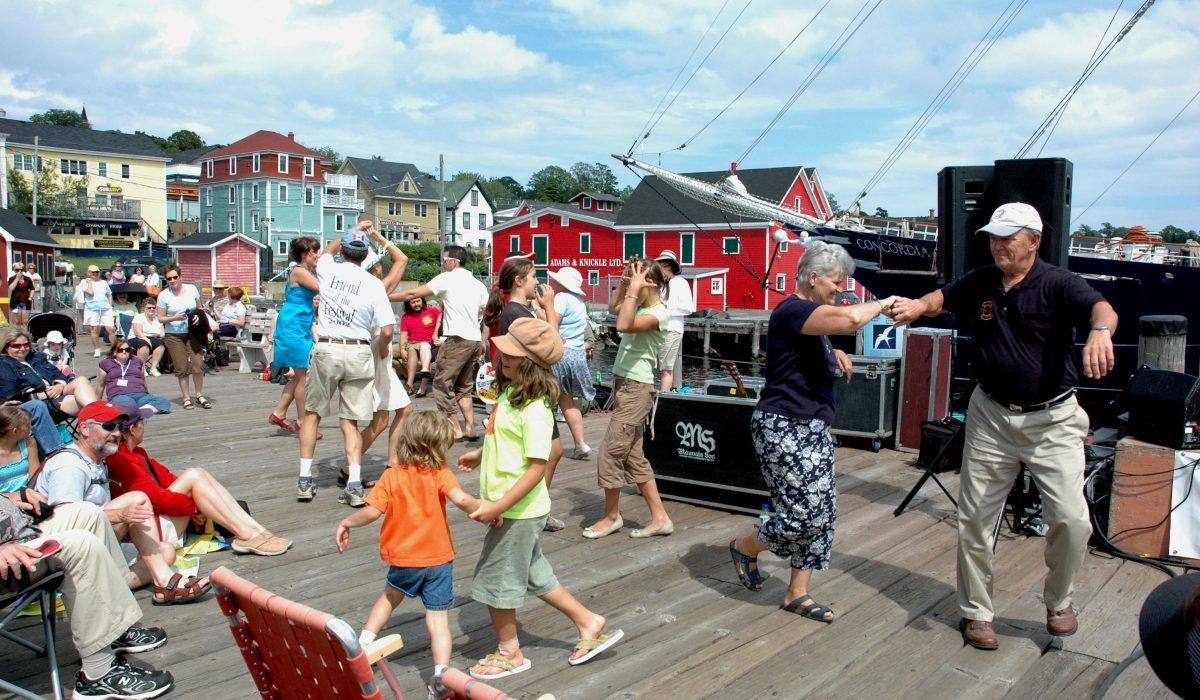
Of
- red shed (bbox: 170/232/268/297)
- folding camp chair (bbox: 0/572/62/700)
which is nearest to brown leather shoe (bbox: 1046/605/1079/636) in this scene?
folding camp chair (bbox: 0/572/62/700)

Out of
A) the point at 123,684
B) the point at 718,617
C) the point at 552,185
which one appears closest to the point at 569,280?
the point at 718,617

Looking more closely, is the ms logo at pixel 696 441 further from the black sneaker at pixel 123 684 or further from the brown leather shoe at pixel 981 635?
the black sneaker at pixel 123 684

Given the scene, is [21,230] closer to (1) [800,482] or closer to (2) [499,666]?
(2) [499,666]

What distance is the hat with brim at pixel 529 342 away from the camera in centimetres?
354

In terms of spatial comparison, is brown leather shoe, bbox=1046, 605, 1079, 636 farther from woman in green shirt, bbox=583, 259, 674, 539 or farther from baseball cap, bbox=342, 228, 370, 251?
baseball cap, bbox=342, 228, 370, 251

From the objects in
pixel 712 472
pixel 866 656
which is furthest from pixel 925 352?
pixel 866 656

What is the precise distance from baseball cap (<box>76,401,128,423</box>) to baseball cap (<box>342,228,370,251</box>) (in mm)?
2191

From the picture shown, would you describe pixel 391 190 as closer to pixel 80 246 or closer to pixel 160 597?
pixel 80 246

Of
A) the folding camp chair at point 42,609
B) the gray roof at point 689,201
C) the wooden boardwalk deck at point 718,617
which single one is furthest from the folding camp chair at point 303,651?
the gray roof at point 689,201

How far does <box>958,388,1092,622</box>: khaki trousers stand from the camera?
12.8 ft

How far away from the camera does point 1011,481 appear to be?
13.3ft

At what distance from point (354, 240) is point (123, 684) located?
3.38 metres

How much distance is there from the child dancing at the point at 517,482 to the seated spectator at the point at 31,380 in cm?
408

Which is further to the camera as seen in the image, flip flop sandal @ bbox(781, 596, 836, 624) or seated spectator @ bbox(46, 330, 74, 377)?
seated spectator @ bbox(46, 330, 74, 377)
